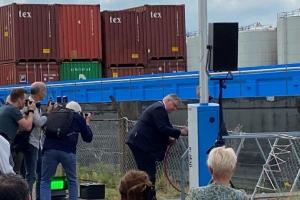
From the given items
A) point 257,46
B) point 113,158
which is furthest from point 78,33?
point 257,46

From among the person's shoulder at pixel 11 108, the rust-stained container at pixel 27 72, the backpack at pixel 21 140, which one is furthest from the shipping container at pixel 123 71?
the person's shoulder at pixel 11 108

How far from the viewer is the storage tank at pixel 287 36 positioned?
58.6 metres

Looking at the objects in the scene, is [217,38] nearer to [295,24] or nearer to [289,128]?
[289,128]

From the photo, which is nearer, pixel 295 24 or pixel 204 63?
pixel 204 63

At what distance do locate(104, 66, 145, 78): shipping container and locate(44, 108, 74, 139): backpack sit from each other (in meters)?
21.3

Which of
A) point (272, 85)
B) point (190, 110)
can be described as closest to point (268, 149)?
point (190, 110)

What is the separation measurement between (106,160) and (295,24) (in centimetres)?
4808

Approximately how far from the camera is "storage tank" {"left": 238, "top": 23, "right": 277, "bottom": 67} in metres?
61.8

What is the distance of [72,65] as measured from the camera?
100 ft

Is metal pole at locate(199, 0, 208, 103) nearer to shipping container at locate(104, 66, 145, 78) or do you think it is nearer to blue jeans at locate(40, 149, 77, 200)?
blue jeans at locate(40, 149, 77, 200)

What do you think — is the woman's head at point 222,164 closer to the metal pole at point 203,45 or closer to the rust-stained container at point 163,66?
the metal pole at point 203,45

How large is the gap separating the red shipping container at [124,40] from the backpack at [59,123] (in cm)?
2146

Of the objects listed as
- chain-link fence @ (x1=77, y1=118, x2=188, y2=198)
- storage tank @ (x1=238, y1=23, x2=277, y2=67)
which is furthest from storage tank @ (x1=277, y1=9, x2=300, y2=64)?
chain-link fence @ (x1=77, y1=118, x2=188, y2=198)

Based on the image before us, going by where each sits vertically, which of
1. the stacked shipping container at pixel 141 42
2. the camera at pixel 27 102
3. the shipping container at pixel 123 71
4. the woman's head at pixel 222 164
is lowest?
the woman's head at pixel 222 164
